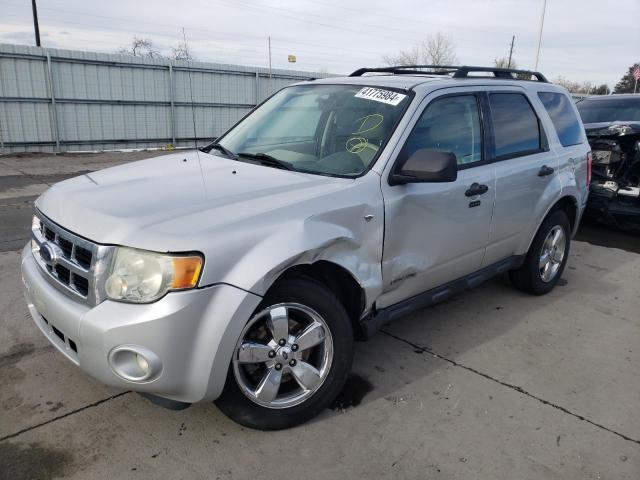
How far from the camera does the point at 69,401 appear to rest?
2.86 meters

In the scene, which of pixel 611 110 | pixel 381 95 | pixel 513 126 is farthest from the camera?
pixel 611 110

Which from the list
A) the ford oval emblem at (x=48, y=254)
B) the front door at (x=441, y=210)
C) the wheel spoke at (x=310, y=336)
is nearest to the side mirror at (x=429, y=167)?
the front door at (x=441, y=210)

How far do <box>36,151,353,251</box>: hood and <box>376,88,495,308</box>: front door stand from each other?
0.44 m

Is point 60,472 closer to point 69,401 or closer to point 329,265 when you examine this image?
point 69,401

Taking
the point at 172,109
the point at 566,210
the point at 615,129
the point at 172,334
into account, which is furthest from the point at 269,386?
the point at 172,109

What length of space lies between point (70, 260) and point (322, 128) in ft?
6.02

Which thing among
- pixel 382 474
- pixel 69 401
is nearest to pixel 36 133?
pixel 69 401

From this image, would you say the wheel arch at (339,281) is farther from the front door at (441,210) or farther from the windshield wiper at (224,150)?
the windshield wiper at (224,150)

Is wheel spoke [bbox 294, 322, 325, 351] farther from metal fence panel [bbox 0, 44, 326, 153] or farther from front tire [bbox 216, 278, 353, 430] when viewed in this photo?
metal fence panel [bbox 0, 44, 326, 153]

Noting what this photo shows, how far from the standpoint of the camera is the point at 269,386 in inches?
101

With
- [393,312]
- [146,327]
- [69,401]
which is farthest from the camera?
[393,312]

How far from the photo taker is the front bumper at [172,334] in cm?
217

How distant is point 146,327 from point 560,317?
3.41m

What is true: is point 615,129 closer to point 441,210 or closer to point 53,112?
point 441,210
